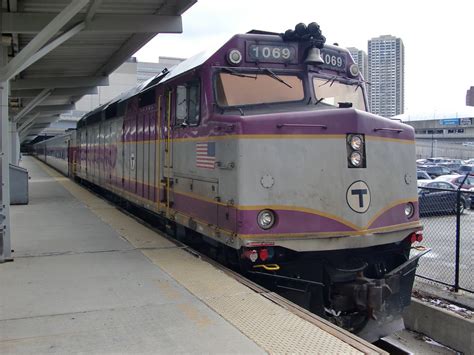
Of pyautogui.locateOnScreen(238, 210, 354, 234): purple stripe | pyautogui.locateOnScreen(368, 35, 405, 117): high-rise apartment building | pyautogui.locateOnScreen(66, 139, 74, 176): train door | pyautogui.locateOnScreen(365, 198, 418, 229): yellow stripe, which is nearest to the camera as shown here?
pyautogui.locateOnScreen(238, 210, 354, 234): purple stripe

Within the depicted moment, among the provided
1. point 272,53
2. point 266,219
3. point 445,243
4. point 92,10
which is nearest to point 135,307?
point 266,219

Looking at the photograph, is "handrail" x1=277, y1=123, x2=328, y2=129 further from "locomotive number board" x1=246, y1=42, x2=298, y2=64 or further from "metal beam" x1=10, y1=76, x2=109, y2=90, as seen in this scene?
"metal beam" x1=10, y1=76, x2=109, y2=90

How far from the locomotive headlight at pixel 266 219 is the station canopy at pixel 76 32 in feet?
11.2

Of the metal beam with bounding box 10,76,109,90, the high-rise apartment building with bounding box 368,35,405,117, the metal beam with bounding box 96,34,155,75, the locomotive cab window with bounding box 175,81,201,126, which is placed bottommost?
the locomotive cab window with bounding box 175,81,201,126

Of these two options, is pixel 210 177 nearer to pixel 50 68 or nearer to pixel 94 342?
pixel 94 342

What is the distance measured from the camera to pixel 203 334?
13.0 ft

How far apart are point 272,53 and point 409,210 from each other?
2.64m

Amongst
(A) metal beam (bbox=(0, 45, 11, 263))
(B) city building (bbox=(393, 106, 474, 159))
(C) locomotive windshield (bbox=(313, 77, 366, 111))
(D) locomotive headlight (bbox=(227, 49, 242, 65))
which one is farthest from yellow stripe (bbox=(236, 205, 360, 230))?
(B) city building (bbox=(393, 106, 474, 159))

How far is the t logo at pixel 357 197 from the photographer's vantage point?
541 centimetres

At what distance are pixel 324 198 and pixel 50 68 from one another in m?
12.3

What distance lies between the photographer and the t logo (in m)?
5.41

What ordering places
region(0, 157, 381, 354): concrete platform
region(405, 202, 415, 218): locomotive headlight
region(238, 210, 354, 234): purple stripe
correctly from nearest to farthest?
region(0, 157, 381, 354): concrete platform → region(238, 210, 354, 234): purple stripe → region(405, 202, 415, 218): locomotive headlight

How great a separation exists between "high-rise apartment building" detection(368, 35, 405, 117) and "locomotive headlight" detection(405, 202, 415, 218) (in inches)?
555

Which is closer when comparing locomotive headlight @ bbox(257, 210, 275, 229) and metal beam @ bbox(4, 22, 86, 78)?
locomotive headlight @ bbox(257, 210, 275, 229)
